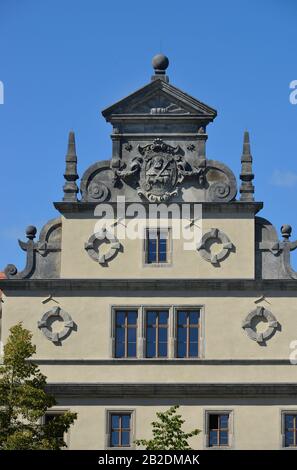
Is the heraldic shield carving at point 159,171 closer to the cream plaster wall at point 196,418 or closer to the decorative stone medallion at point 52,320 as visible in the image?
the decorative stone medallion at point 52,320

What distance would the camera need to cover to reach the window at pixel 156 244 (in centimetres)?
4556

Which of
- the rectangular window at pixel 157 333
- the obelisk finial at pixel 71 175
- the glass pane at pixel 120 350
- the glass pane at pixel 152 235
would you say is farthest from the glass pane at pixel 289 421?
the obelisk finial at pixel 71 175

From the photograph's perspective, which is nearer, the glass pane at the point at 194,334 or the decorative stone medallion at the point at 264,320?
the decorative stone medallion at the point at 264,320

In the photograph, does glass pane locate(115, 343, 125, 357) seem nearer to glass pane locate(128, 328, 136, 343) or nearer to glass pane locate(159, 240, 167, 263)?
glass pane locate(128, 328, 136, 343)

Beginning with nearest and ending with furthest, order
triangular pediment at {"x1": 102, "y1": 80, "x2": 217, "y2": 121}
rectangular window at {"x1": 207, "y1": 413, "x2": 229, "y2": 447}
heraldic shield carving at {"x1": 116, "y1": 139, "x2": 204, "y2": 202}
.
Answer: rectangular window at {"x1": 207, "y1": 413, "x2": 229, "y2": 447} < heraldic shield carving at {"x1": 116, "y1": 139, "x2": 204, "y2": 202} < triangular pediment at {"x1": 102, "y1": 80, "x2": 217, "y2": 121}

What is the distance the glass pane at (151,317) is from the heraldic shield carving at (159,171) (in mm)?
3434

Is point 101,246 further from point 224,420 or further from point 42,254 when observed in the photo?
point 224,420

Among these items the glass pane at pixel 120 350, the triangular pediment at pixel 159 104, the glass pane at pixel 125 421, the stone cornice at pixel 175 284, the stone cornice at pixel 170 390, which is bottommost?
the glass pane at pixel 125 421

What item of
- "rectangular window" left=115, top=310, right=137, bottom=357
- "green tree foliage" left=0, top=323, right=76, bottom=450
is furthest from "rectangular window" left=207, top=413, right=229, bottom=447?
"green tree foliage" left=0, top=323, right=76, bottom=450

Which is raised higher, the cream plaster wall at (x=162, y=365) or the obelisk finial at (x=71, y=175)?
the obelisk finial at (x=71, y=175)

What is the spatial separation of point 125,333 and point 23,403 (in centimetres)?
757

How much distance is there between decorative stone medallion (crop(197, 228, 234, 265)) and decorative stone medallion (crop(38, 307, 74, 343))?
449cm

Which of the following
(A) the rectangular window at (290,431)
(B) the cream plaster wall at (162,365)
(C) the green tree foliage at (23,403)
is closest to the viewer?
(C) the green tree foliage at (23,403)

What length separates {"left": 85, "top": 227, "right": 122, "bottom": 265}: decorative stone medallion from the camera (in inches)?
1788
